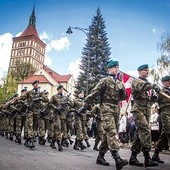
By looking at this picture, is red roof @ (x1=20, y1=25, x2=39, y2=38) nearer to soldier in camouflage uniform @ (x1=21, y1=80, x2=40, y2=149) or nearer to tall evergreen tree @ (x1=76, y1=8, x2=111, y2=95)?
tall evergreen tree @ (x1=76, y1=8, x2=111, y2=95)

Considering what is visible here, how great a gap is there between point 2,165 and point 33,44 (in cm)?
12159

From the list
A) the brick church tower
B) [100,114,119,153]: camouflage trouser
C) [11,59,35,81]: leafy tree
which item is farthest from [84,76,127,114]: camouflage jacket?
the brick church tower

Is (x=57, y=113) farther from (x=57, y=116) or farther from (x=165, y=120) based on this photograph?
(x=165, y=120)

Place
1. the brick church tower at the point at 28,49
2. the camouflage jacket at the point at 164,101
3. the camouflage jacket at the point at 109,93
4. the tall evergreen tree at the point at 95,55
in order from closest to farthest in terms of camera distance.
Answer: the camouflage jacket at the point at 109,93 → the camouflage jacket at the point at 164,101 → the tall evergreen tree at the point at 95,55 → the brick church tower at the point at 28,49

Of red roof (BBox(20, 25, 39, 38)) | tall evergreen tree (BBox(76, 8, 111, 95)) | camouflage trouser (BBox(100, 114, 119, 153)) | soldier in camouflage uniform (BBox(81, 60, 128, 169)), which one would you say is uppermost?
red roof (BBox(20, 25, 39, 38))

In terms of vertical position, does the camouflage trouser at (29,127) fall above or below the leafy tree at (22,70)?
below

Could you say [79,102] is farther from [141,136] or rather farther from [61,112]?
[141,136]

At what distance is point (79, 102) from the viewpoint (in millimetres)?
10961

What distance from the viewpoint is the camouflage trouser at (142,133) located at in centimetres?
630

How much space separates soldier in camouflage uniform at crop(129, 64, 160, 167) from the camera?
6.30 meters

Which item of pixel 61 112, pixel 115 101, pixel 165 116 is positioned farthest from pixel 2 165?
pixel 61 112

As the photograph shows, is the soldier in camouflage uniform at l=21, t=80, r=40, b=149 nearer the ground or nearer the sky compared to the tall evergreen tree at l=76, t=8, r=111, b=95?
nearer the ground

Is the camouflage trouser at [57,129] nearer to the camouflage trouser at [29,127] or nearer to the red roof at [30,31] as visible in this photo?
the camouflage trouser at [29,127]

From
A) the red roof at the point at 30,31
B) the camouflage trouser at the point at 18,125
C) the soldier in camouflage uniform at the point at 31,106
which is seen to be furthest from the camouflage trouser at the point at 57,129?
the red roof at the point at 30,31
